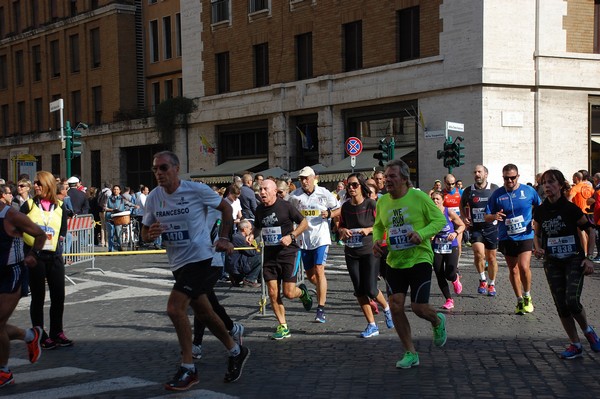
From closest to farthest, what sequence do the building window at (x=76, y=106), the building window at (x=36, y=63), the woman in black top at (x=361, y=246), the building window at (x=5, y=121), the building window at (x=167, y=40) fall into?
the woman in black top at (x=361, y=246)
the building window at (x=167, y=40)
the building window at (x=76, y=106)
the building window at (x=36, y=63)
the building window at (x=5, y=121)

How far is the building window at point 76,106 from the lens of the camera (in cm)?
4734

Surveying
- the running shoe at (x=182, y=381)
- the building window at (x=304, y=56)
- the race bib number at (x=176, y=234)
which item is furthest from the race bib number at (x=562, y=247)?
the building window at (x=304, y=56)

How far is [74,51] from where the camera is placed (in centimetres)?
4766

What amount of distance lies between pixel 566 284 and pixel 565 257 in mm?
257

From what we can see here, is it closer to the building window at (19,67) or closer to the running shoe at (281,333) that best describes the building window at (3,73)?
the building window at (19,67)

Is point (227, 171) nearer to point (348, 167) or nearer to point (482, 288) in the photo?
point (348, 167)

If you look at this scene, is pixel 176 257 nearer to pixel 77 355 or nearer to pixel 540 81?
pixel 77 355

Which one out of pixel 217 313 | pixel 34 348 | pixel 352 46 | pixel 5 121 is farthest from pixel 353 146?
pixel 5 121

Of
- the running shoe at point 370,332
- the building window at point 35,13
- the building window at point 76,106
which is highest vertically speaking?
the building window at point 35,13

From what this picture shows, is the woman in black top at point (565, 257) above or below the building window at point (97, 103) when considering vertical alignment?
below

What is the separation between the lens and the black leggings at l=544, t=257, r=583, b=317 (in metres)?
7.98

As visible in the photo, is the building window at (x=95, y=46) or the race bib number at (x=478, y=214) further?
the building window at (x=95, y=46)

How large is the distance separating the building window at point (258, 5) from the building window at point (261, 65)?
1.45m

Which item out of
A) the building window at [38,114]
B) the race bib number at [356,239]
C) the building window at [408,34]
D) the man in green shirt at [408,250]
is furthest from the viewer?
the building window at [38,114]
